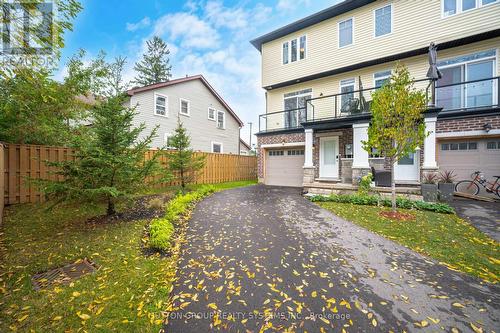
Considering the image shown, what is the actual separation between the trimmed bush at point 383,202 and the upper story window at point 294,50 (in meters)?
9.52

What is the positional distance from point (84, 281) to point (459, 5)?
640 inches

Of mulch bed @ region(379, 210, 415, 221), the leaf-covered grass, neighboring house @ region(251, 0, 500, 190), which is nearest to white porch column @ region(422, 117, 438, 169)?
neighboring house @ region(251, 0, 500, 190)

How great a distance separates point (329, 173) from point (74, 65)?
13950 millimetres

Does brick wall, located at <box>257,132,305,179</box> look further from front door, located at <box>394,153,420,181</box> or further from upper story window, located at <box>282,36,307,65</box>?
upper story window, located at <box>282,36,307,65</box>

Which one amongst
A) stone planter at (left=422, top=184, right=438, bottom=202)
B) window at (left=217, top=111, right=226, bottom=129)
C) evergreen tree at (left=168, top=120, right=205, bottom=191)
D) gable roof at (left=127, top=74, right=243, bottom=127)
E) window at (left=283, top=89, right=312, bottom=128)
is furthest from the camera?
window at (left=217, top=111, right=226, bottom=129)

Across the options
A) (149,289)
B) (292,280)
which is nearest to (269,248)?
(292,280)

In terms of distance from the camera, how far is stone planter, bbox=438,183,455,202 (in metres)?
7.78

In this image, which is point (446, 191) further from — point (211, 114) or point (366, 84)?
point (211, 114)

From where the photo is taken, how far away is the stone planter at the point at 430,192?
7.64 m

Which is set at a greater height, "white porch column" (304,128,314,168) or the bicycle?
"white porch column" (304,128,314,168)

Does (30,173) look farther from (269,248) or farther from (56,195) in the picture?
(269,248)

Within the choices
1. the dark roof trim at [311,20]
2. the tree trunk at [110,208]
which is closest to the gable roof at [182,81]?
the dark roof trim at [311,20]

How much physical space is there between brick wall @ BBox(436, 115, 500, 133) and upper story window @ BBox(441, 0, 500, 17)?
5131 mm

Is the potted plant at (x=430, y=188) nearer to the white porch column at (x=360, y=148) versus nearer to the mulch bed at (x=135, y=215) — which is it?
the white porch column at (x=360, y=148)
